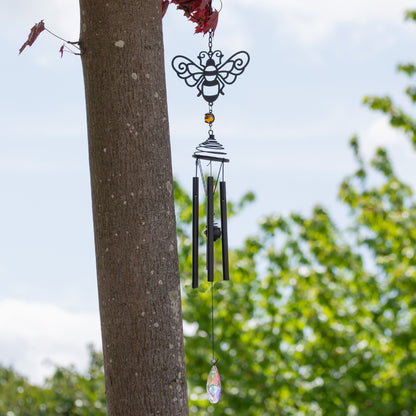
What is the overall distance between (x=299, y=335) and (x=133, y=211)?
4046 mm

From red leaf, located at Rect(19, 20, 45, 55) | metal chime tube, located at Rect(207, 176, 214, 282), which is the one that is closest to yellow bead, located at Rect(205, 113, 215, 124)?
metal chime tube, located at Rect(207, 176, 214, 282)

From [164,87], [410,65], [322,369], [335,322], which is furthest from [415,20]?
[164,87]

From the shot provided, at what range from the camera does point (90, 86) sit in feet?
6.56

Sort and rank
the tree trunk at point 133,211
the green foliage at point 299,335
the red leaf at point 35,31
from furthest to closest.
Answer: the green foliage at point 299,335
the red leaf at point 35,31
the tree trunk at point 133,211

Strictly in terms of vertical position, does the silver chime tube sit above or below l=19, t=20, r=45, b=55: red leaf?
below

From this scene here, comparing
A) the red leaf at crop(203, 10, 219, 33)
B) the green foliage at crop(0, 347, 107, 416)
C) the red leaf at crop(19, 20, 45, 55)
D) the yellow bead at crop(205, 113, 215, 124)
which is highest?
the red leaf at crop(203, 10, 219, 33)

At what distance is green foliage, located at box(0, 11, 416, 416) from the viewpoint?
5.32 metres

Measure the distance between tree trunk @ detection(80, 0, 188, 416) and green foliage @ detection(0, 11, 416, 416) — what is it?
3.26 m

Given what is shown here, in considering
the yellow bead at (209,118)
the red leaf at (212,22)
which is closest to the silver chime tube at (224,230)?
the yellow bead at (209,118)

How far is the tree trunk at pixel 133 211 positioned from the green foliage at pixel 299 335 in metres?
3.26

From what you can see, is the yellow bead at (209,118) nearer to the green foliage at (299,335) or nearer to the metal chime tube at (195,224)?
the metal chime tube at (195,224)

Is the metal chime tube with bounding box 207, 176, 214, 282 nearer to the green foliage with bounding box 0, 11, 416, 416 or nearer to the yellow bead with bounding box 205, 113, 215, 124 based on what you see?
the yellow bead with bounding box 205, 113, 215, 124

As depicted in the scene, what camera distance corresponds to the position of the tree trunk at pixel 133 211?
6.01 feet

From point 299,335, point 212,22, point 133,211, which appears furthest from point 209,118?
point 299,335
